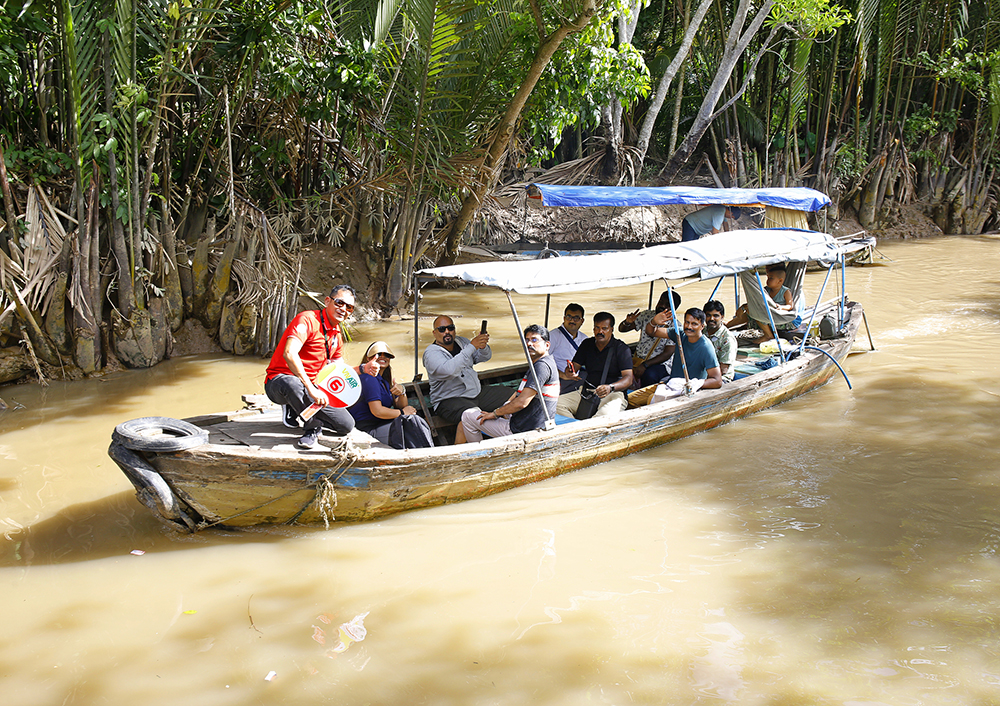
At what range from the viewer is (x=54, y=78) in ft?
25.1

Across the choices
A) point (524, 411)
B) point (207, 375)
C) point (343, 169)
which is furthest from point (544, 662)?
point (343, 169)

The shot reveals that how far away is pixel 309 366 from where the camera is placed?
495cm

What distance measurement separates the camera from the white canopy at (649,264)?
17.8ft

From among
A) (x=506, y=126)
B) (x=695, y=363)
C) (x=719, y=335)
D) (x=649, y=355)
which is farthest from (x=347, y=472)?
(x=506, y=126)

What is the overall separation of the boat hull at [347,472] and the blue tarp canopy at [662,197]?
753 centimetres

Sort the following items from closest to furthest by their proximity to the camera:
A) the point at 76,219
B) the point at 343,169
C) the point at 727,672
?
the point at 727,672
the point at 76,219
the point at 343,169

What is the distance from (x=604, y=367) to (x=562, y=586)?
2587 millimetres

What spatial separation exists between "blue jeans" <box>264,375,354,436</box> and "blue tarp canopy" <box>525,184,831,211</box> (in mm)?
8752

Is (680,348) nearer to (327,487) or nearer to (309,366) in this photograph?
(309,366)

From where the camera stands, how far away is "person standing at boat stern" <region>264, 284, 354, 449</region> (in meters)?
4.71

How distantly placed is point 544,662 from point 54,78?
24.7 feet

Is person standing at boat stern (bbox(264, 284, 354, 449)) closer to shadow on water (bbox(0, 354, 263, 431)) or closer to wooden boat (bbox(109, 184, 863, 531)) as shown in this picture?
wooden boat (bbox(109, 184, 863, 531))

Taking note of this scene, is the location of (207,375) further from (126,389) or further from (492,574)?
(492,574)

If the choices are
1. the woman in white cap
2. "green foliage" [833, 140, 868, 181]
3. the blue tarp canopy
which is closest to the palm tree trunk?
the blue tarp canopy
